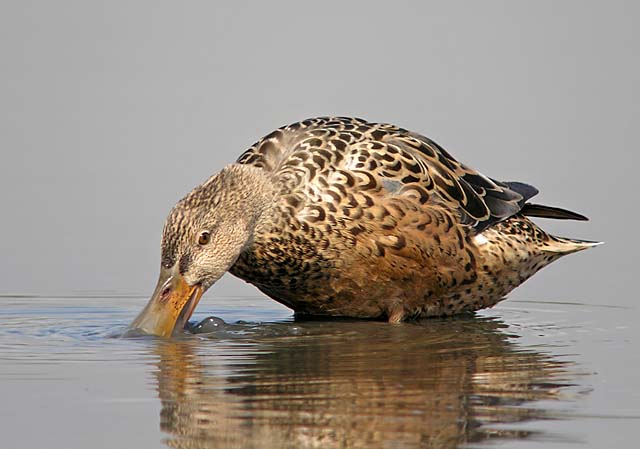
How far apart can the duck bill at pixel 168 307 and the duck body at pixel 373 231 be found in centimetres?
71

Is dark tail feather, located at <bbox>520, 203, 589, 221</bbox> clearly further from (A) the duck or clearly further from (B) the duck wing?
(A) the duck

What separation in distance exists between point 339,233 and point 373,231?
10.0 inches

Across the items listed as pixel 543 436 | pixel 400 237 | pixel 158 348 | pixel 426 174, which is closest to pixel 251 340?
pixel 158 348

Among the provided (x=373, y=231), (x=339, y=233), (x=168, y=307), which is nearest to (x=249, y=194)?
(x=339, y=233)

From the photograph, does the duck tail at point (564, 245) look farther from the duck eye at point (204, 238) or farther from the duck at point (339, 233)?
the duck eye at point (204, 238)

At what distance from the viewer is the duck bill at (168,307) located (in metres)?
8.49

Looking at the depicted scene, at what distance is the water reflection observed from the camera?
5.66 meters

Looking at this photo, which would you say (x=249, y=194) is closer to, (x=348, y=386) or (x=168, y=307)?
(x=168, y=307)

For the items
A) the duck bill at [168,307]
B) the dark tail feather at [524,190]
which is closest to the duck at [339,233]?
the duck bill at [168,307]

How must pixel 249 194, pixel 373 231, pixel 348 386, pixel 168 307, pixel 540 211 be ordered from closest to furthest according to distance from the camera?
pixel 348 386, pixel 168 307, pixel 249 194, pixel 373 231, pixel 540 211

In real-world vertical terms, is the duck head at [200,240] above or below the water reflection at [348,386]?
above

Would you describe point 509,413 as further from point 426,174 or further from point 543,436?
point 426,174

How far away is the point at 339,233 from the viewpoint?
9180 mm

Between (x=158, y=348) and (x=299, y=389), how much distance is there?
1620mm
